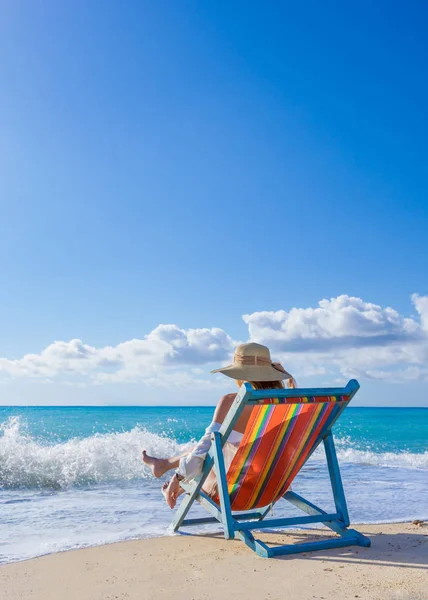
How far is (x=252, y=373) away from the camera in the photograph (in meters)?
3.81

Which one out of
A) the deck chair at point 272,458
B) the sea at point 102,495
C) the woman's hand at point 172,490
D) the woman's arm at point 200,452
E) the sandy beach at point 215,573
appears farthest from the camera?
the sea at point 102,495

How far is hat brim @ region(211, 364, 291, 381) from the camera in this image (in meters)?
3.77

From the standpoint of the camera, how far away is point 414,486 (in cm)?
770

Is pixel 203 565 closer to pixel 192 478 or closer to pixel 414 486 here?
pixel 192 478

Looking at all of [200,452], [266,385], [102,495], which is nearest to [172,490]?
[200,452]

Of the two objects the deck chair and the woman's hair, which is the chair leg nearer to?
the deck chair

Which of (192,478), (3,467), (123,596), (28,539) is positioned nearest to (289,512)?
(192,478)

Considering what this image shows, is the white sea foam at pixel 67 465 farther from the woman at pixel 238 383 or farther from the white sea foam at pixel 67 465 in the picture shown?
the woman at pixel 238 383

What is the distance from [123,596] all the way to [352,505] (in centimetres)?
363

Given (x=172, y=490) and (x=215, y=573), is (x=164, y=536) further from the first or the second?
(x=215, y=573)

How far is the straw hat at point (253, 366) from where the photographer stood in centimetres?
379

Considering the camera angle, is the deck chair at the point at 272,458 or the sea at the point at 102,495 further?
the sea at the point at 102,495

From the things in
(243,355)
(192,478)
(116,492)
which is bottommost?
(116,492)

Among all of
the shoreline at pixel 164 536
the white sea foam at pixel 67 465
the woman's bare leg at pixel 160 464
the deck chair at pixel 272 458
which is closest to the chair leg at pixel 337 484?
the deck chair at pixel 272 458
